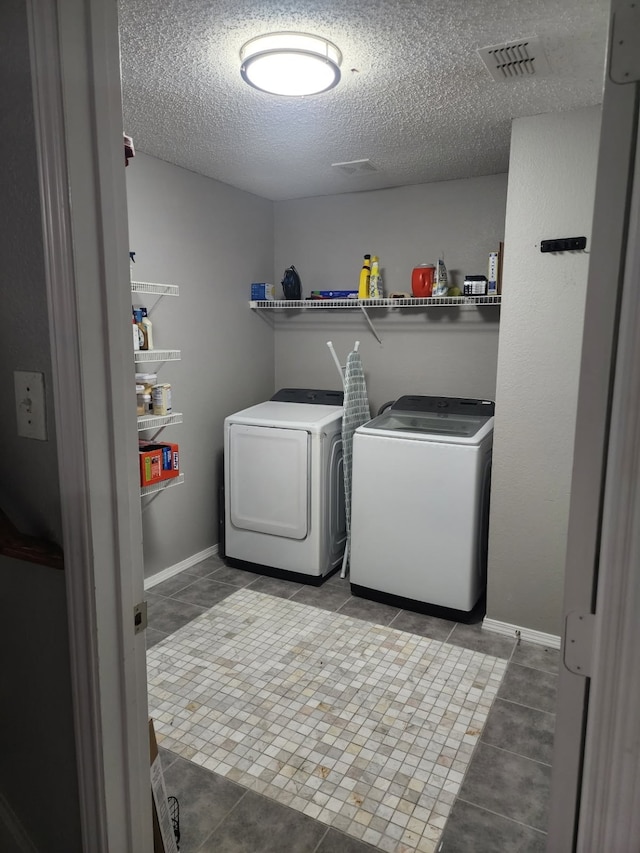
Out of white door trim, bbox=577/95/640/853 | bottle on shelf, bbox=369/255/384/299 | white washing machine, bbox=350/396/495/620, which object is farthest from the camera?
bottle on shelf, bbox=369/255/384/299

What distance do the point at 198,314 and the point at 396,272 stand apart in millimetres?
1284

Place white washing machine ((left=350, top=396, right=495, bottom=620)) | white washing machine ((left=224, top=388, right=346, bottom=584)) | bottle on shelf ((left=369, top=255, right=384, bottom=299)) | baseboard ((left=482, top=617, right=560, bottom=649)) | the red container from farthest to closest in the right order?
bottle on shelf ((left=369, top=255, right=384, bottom=299)) < the red container < white washing machine ((left=224, top=388, right=346, bottom=584)) < white washing machine ((left=350, top=396, right=495, bottom=620)) < baseboard ((left=482, top=617, right=560, bottom=649))

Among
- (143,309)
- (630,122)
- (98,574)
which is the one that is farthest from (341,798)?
(143,309)

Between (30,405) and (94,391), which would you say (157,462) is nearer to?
(30,405)

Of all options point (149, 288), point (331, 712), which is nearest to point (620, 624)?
point (331, 712)

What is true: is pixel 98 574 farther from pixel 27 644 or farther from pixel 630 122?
pixel 630 122

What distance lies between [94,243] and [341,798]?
68.9 inches

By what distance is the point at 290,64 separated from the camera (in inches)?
74.0

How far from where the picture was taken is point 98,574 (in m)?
0.98

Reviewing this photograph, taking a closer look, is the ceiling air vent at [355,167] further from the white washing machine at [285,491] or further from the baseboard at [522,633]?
the baseboard at [522,633]

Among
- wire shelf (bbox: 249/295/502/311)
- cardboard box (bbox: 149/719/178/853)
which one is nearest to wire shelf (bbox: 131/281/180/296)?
wire shelf (bbox: 249/295/502/311)

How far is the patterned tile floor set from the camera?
178cm

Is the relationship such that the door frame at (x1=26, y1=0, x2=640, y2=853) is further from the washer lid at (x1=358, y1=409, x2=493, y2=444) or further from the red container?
the red container

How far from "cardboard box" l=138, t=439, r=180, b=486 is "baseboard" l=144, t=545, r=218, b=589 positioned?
2.25 ft
